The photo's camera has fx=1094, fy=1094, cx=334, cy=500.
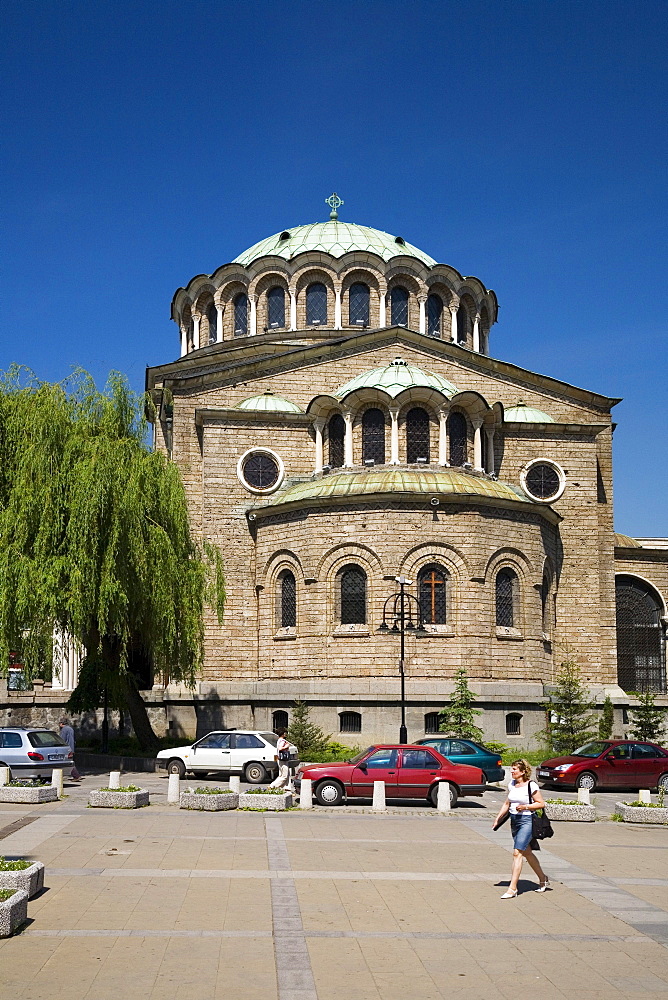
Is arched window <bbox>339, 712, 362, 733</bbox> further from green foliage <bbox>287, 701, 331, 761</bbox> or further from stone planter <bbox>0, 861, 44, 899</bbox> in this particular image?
stone planter <bbox>0, 861, 44, 899</bbox>

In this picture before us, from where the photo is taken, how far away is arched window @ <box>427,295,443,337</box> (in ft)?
141

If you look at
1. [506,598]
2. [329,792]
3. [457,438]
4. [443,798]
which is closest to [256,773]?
[329,792]

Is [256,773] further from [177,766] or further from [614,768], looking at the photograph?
[614,768]

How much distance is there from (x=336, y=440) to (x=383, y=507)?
4.71 m

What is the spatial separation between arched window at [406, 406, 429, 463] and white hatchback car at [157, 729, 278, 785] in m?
12.5

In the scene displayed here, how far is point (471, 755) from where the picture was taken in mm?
24594

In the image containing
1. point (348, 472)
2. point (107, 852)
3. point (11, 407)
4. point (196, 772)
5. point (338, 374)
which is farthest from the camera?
point (338, 374)

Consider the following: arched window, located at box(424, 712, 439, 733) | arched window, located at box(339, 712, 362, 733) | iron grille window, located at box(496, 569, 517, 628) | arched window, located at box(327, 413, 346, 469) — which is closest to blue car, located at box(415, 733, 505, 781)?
arched window, located at box(424, 712, 439, 733)

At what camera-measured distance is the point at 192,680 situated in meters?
30.3

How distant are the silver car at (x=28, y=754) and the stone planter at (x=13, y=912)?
13613 millimetres

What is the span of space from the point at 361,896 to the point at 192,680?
60.8 feet

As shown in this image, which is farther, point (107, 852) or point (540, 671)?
point (540, 671)

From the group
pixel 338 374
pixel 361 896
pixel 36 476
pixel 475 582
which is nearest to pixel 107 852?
pixel 361 896

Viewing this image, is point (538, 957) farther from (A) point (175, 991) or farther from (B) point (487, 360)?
(B) point (487, 360)
